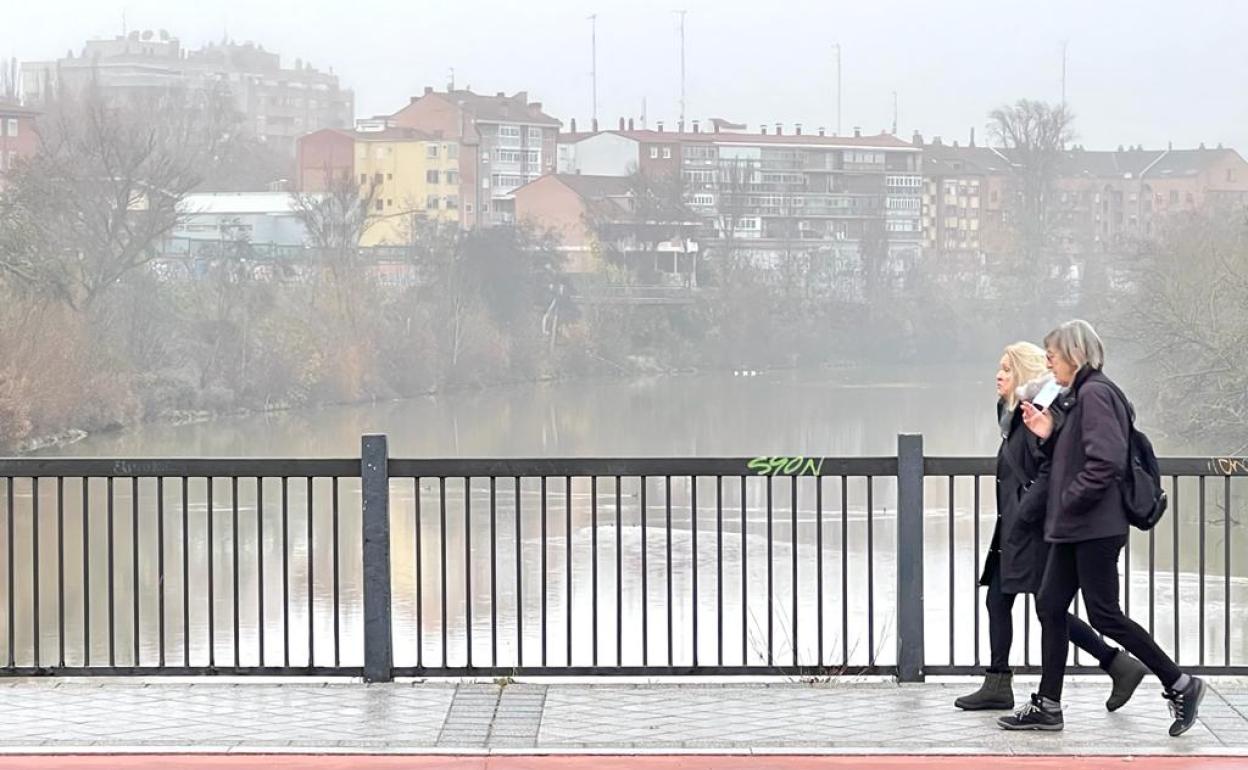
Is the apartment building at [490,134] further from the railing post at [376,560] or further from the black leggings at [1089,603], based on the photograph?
the black leggings at [1089,603]

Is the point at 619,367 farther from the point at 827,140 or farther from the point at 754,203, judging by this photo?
the point at 827,140

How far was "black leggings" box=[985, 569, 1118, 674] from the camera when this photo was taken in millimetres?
7676

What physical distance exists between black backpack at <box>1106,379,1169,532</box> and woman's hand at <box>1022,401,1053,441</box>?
0.26 metres

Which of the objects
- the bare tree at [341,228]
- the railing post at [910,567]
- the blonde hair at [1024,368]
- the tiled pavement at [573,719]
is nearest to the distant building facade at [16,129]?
the bare tree at [341,228]

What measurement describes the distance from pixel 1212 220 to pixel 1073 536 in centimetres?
6661

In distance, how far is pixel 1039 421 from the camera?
23.7 feet

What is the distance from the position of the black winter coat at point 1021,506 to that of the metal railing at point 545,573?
7.8 inches

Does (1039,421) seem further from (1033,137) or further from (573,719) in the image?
(1033,137)

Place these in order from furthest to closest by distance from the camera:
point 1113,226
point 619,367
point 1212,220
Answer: point 1113,226 → point 619,367 → point 1212,220

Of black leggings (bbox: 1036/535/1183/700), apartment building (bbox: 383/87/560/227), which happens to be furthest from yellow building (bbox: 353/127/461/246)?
black leggings (bbox: 1036/535/1183/700)

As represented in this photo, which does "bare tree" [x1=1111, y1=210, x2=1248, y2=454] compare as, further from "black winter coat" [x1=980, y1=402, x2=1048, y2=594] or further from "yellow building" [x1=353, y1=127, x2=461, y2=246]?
"yellow building" [x1=353, y1=127, x2=461, y2=246]

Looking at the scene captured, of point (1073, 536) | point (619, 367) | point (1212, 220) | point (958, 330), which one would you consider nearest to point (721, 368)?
point (619, 367)

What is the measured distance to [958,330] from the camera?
328 ft

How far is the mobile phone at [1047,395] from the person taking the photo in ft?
23.8
